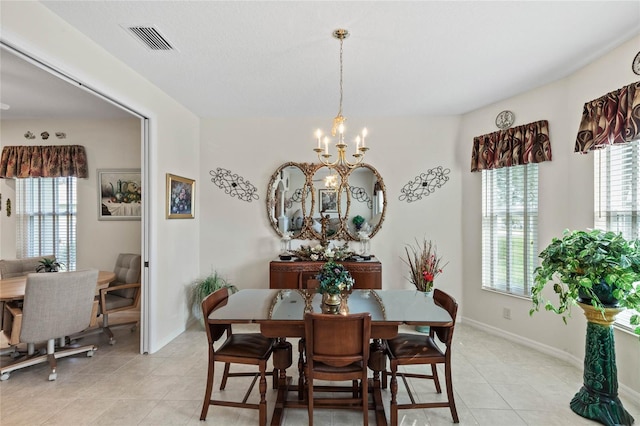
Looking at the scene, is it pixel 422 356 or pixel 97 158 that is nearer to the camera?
pixel 422 356

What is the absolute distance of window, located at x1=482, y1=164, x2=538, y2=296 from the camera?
11.4 ft

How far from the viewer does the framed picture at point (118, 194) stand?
4406 millimetres

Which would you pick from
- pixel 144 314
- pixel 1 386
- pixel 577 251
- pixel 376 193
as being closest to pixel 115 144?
pixel 144 314

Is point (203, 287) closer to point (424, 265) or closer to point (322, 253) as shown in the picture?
point (322, 253)

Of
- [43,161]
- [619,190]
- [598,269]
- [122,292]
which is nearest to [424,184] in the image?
[619,190]

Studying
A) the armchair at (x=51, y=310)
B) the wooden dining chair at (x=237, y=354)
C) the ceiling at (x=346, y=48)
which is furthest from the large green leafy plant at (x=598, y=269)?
the armchair at (x=51, y=310)

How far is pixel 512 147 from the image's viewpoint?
3.53 meters

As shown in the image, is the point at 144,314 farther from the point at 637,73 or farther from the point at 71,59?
the point at 637,73

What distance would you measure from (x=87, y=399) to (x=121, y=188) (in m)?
2.88

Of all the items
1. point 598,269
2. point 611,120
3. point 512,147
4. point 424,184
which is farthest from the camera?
point 424,184

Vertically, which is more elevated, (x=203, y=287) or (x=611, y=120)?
(x=611, y=120)

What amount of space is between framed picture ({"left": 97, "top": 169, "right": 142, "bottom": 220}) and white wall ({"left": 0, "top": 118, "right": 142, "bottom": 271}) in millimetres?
80

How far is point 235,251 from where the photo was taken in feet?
14.5

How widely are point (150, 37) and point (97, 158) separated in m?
2.81
